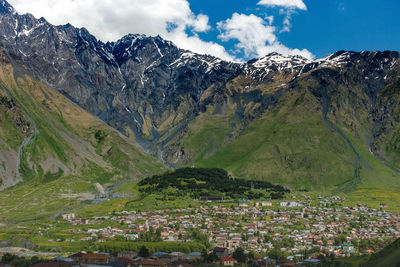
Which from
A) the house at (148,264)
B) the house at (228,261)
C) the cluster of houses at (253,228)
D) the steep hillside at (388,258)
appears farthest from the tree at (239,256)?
the steep hillside at (388,258)

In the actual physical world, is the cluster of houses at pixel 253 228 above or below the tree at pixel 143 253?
above

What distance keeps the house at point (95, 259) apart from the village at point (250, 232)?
1.44 meters

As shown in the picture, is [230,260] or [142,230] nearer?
[230,260]

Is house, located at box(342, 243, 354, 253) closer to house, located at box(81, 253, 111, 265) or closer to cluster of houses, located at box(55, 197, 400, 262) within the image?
cluster of houses, located at box(55, 197, 400, 262)

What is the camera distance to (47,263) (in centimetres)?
10300

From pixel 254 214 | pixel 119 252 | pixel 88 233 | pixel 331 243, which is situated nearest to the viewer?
pixel 119 252

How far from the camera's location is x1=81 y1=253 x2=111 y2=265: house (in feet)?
370

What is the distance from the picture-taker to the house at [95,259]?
370 ft

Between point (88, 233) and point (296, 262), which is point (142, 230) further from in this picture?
point (296, 262)

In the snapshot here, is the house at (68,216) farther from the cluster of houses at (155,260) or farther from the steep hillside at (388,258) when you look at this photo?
the steep hillside at (388,258)

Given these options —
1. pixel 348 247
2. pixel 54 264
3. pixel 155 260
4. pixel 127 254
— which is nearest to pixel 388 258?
pixel 348 247

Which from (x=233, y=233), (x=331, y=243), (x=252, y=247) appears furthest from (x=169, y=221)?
(x=331, y=243)

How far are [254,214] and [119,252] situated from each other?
→ 82.5 m

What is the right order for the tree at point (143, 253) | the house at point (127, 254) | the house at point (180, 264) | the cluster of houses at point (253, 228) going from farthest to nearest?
1. the cluster of houses at point (253, 228)
2. the house at point (127, 254)
3. the tree at point (143, 253)
4. the house at point (180, 264)
